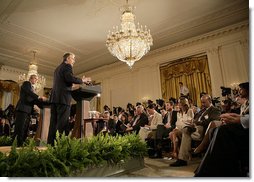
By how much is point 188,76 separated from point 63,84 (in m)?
4.96

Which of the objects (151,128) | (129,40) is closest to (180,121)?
(151,128)

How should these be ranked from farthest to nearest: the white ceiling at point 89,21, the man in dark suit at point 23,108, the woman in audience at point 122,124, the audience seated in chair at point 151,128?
the woman in audience at point 122,124, the white ceiling at point 89,21, the audience seated in chair at point 151,128, the man in dark suit at point 23,108

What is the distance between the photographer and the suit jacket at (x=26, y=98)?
342 centimetres

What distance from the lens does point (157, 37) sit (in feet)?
21.6

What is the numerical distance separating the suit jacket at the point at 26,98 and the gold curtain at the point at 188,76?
4.76 m

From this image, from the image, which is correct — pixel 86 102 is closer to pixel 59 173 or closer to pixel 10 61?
pixel 59 173

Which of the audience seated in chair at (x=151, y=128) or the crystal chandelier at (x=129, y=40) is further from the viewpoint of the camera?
the audience seated in chair at (x=151, y=128)

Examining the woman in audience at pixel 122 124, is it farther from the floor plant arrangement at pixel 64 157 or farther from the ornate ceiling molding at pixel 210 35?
the ornate ceiling molding at pixel 210 35

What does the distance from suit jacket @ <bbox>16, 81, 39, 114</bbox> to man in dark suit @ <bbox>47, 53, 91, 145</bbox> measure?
0.89 m

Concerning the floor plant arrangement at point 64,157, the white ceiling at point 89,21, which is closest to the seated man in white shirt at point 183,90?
the white ceiling at point 89,21

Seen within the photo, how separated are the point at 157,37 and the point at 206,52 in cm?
165

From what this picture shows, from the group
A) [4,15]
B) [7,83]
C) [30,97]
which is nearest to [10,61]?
[7,83]

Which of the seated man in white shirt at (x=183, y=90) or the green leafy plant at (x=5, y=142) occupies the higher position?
the seated man in white shirt at (x=183, y=90)

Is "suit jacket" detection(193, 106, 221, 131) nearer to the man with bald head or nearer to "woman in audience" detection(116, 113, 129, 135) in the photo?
the man with bald head
